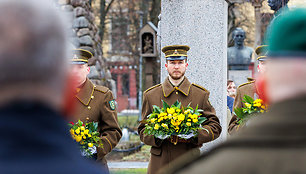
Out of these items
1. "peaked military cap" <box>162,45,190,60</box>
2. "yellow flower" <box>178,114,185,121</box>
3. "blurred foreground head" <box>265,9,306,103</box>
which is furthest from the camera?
"peaked military cap" <box>162,45,190,60</box>

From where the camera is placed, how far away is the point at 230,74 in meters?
A: 15.5

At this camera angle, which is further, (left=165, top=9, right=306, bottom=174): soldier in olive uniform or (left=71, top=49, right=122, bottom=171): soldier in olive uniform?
(left=71, top=49, right=122, bottom=171): soldier in olive uniform

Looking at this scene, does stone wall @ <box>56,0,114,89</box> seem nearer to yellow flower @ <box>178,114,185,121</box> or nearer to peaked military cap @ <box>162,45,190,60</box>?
peaked military cap @ <box>162,45,190,60</box>

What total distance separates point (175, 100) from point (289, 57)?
3927 mm

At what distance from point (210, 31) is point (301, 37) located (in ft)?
16.1

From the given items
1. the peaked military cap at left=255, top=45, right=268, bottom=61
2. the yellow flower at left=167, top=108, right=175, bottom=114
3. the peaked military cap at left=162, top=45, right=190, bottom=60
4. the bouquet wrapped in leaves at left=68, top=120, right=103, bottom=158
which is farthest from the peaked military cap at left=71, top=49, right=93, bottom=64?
the peaked military cap at left=255, top=45, right=268, bottom=61

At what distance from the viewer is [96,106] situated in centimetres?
513

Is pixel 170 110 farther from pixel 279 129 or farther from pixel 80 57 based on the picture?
pixel 279 129

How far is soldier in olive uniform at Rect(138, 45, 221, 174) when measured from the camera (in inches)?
200

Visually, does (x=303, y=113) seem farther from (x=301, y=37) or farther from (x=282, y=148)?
(x=301, y=37)

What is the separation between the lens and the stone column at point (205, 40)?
20.6ft

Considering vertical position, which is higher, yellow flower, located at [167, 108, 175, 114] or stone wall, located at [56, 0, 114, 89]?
stone wall, located at [56, 0, 114, 89]

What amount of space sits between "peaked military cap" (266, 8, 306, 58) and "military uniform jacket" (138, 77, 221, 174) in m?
3.54

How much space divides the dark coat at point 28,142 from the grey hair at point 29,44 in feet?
0.24
